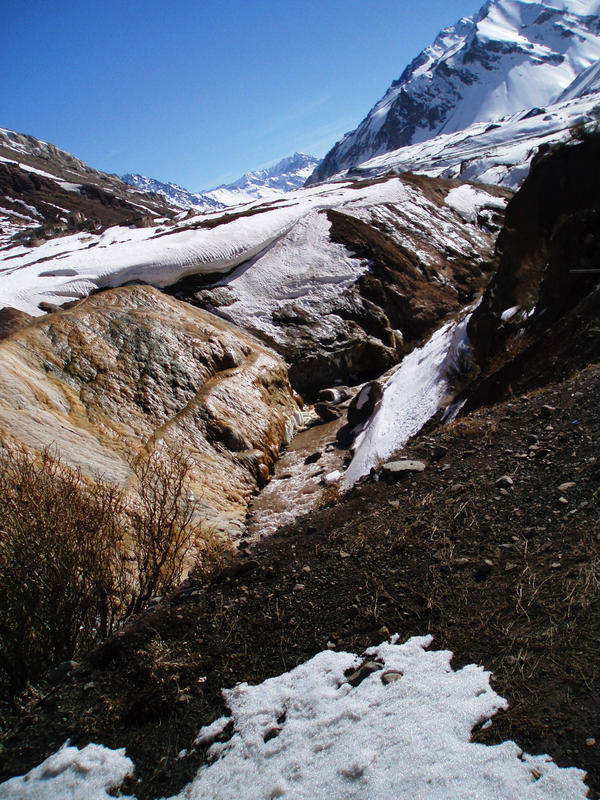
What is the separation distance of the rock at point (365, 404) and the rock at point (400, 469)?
667 centimetres

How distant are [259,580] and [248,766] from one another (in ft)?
5.06

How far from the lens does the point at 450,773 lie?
2.02 metres

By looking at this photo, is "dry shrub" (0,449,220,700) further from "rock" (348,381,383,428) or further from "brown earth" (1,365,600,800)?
"rock" (348,381,383,428)

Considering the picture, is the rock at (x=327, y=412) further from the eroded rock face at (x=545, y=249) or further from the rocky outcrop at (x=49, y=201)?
the rocky outcrop at (x=49, y=201)

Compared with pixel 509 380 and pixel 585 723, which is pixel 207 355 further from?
pixel 585 723

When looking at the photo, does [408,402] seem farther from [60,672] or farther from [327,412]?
[60,672]

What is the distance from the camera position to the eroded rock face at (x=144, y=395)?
29.4ft

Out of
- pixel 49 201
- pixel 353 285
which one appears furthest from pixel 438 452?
pixel 49 201

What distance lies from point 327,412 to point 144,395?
18.0 ft

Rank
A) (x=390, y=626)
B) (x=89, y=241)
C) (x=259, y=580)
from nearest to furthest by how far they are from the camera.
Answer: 1. (x=390, y=626)
2. (x=259, y=580)
3. (x=89, y=241)

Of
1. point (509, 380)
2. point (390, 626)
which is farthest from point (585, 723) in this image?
point (509, 380)

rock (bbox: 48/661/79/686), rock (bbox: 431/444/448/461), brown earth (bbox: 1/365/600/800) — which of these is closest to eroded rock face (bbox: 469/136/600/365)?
rock (bbox: 431/444/448/461)

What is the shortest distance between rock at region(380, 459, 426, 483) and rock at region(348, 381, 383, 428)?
667 cm

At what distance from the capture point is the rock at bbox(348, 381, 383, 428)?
11.9 m
